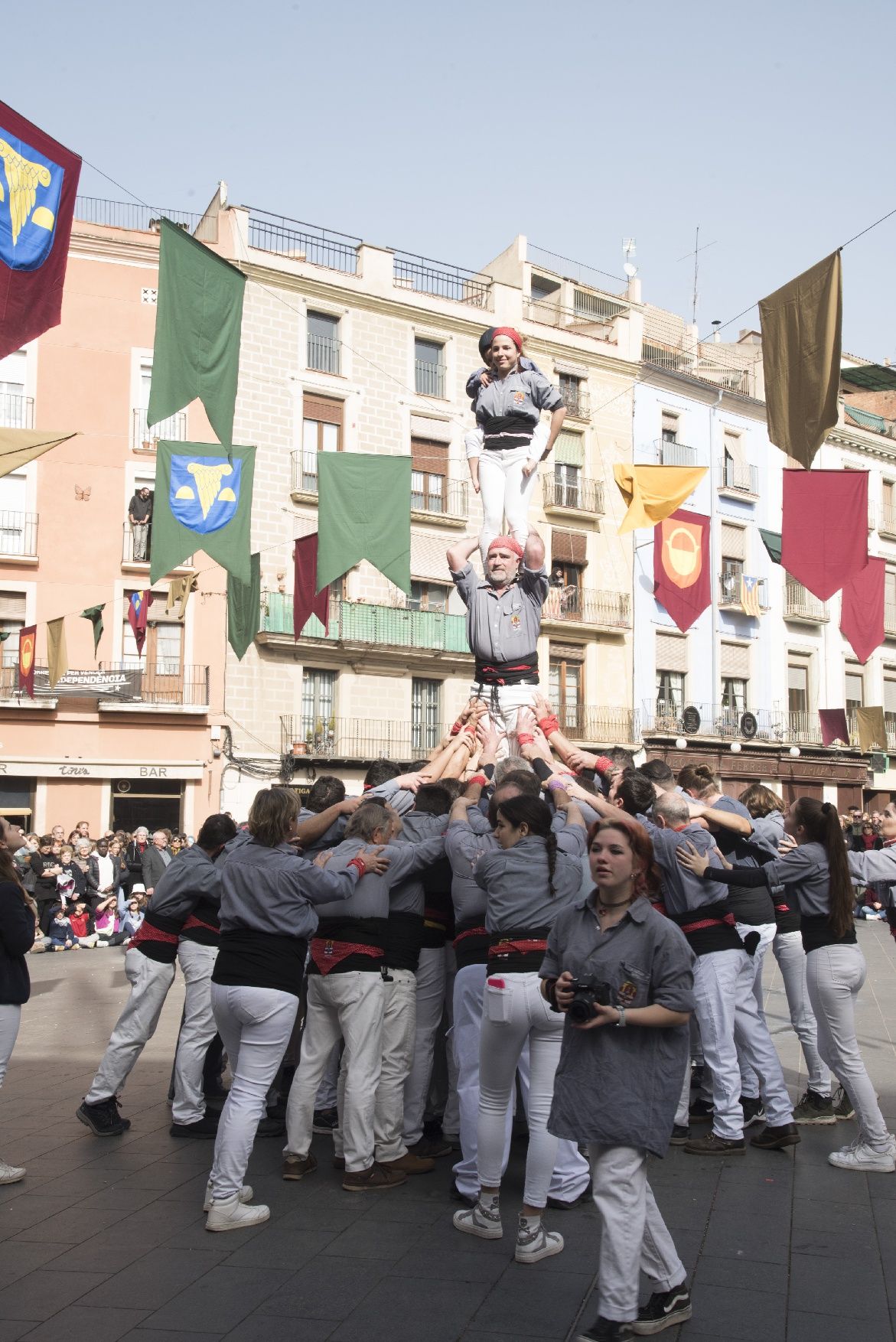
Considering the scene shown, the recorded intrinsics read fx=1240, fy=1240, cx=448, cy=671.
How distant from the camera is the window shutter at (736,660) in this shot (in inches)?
1517

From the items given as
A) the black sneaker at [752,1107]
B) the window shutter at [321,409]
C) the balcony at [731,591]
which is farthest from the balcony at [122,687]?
the black sneaker at [752,1107]

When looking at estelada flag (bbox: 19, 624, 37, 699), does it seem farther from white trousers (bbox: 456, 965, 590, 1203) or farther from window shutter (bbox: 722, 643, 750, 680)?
window shutter (bbox: 722, 643, 750, 680)

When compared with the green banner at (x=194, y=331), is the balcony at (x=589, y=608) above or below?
above

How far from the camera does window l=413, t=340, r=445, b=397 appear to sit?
33312 millimetres

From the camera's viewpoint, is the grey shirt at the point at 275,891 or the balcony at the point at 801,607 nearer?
the grey shirt at the point at 275,891

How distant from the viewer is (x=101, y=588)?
1120 inches

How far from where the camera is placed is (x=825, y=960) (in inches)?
263

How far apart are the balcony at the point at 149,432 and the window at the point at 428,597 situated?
710 centimetres

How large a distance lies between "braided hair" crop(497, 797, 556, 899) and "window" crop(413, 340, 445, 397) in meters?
28.8

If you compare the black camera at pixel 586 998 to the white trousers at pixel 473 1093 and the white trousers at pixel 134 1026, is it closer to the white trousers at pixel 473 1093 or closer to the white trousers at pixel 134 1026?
the white trousers at pixel 473 1093

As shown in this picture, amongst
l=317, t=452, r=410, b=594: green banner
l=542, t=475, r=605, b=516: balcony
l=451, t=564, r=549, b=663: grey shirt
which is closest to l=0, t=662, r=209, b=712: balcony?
l=542, t=475, r=605, b=516: balcony

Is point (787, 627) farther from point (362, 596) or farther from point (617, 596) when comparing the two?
point (362, 596)

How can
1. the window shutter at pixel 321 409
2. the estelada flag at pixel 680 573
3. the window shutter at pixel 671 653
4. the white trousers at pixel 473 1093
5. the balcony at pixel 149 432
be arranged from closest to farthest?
the white trousers at pixel 473 1093 < the estelada flag at pixel 680 573 < the balcony at pixel 149 432 < the window shutter at pixel 321 409 < the window shutter at pixel 671 653

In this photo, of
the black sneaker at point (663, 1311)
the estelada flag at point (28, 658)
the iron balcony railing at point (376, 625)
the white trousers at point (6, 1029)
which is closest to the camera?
the black sneaker at point (663, 1311)
